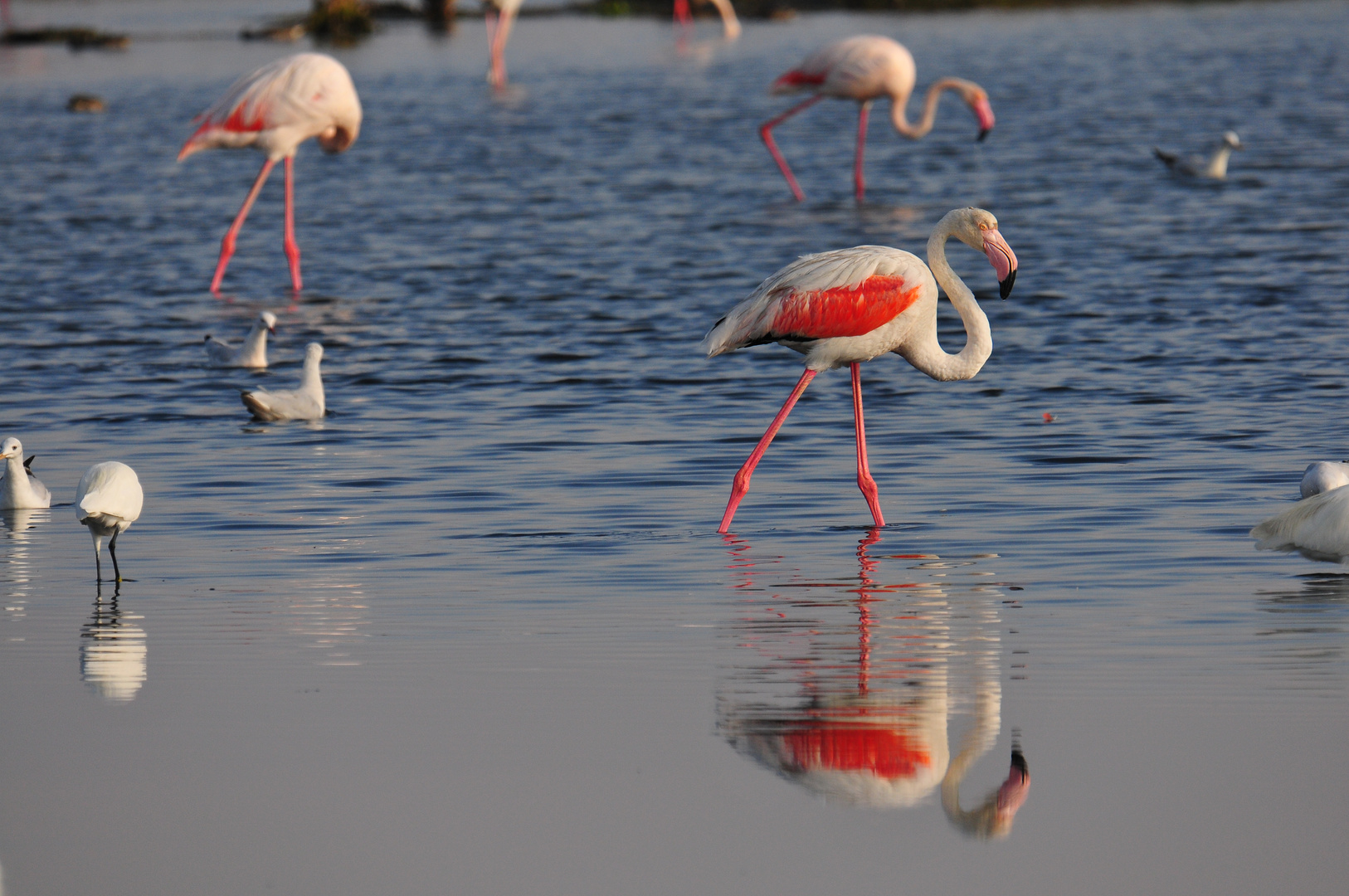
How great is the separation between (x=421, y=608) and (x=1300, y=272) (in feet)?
32.7

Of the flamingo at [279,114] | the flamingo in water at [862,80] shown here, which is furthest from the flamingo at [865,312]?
the flamingo in water at [862,80]

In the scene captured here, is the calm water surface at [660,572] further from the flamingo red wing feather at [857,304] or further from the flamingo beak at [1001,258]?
the flamingo beak at [1001,258]

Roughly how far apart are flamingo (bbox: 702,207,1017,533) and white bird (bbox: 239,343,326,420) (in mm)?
3075

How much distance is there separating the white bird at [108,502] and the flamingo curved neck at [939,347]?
3.24 metres

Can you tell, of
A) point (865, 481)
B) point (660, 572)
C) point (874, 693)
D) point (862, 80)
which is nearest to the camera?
point (874, 693)

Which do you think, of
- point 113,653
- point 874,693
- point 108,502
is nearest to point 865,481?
point 874,693

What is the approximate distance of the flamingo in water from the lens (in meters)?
20.5

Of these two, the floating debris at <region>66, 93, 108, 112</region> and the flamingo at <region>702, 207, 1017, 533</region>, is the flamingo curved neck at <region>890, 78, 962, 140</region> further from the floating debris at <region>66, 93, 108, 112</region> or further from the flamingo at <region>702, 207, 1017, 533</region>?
the floating debris at <region>66, 93, 108, 112</region>

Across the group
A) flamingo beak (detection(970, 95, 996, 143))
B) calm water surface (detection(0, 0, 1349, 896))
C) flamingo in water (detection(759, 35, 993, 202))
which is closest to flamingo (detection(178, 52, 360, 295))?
calm water surface (detection(0, 0, 1349, 896))

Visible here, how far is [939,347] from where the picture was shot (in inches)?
334

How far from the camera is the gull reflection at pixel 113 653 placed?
584cm

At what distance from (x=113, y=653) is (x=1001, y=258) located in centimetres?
407

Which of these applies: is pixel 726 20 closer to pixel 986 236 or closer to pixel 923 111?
pixel 923 111

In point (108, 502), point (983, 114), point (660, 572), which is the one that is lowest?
point (983, 114)
